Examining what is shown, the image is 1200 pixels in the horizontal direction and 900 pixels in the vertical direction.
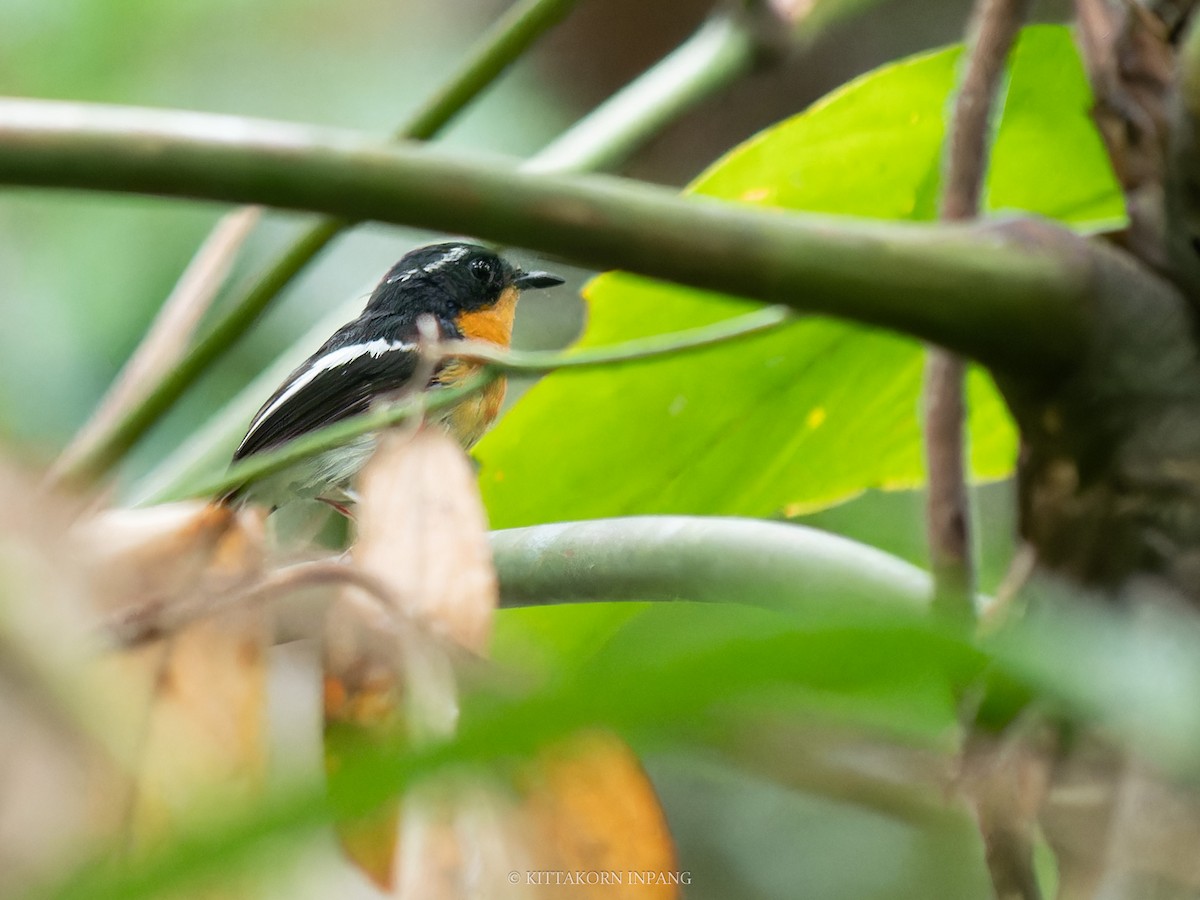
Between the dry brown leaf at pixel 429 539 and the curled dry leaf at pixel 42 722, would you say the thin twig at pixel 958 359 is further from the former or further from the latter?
the curled dry leaf at pixel 42 722

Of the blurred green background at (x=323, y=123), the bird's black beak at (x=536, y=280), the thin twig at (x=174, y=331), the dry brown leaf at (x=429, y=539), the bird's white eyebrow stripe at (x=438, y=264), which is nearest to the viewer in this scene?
the dry brown leaf at (x=429, y=539)

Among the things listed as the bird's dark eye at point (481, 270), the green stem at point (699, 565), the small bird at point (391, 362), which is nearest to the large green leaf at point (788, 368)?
the green stem at point (699, 565)

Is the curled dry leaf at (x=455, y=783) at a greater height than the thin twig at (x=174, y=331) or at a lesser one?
greater

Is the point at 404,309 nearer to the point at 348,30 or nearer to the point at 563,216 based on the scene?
the point at 348,30

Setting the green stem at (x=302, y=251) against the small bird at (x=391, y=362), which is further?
the small bird at (x=391, y=362)

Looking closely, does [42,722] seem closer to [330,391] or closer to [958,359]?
[958,359]

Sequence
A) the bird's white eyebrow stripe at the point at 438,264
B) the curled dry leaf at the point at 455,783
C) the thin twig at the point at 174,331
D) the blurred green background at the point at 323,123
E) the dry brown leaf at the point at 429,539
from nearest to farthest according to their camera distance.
→ the curled dry leaf at the point at 455,783
the dry brown leaf at the point at 429,539
the thin twig at the point at 174,331
the bird's white eyebrow stripe at the point at 438,264
the blurred green background at the point at 323,123

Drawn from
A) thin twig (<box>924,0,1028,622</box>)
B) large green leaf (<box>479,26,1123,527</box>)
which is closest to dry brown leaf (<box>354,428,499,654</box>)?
thin twig (<box>924,0,1028,622</box>)

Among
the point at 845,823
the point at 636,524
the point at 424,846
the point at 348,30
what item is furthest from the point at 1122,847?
the point at 348,30

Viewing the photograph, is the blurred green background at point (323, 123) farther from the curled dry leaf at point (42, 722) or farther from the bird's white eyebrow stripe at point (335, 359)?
the curled dry leaf at point (42, 722)

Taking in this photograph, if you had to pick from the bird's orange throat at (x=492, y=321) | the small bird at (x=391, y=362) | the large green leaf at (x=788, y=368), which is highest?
the large green leaf at (x=788, y=368)
